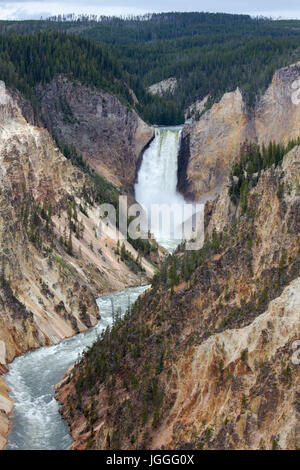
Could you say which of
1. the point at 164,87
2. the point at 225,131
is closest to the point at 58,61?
the point at 225,131

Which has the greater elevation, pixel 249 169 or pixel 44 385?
pixel 249 169

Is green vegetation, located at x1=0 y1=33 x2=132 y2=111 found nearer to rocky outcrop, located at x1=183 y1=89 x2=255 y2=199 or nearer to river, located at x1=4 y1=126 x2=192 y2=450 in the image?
rocky outcrop, located at x1=183 y1=89 x2=255 y2=199

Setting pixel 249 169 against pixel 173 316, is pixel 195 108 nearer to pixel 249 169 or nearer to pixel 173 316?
pixel 249 169

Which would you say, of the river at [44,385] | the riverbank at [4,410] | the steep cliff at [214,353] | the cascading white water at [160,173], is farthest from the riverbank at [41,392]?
the cascading white water at [160,173]

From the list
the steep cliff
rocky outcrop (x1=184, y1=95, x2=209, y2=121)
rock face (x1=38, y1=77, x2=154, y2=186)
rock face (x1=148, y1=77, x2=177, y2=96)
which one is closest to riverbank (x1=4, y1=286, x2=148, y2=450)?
the steep cliff

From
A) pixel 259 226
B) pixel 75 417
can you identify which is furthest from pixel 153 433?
pixel 259 226

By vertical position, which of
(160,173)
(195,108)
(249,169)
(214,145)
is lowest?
(160,173)

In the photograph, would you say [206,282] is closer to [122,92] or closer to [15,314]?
[15,314]
